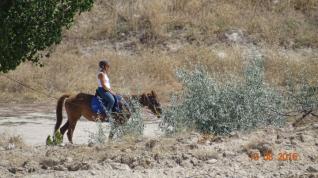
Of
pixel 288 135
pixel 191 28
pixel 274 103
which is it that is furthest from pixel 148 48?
pixel 288 135

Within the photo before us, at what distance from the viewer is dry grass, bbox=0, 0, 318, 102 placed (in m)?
25.5

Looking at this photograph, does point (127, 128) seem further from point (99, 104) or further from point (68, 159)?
point (99, 104)

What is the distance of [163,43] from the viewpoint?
1160 inches

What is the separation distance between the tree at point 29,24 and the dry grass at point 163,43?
40.6ft

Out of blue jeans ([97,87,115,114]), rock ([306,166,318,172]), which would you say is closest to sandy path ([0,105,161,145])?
blue jeans ([97,87,115,114])

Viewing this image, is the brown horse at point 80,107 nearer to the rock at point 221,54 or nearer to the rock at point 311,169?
the rock at point 311,169

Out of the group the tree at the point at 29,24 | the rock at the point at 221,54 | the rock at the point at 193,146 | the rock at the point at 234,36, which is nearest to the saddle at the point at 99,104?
the tree at the point at 29,24

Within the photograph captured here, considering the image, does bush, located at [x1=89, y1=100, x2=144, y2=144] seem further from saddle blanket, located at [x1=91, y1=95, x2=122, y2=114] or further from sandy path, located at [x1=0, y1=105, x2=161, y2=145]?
sandy path, located at [x1=0, y1=105, x2=161, y2=145]

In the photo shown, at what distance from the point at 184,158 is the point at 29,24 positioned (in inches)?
156

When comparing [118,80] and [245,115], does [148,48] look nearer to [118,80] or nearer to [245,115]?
[118,80]

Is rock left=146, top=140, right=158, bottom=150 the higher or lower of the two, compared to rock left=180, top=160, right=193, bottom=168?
lower
